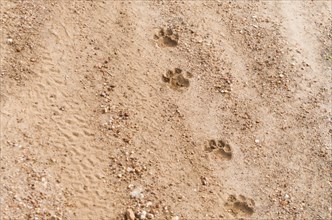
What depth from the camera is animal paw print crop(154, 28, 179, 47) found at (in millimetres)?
6770

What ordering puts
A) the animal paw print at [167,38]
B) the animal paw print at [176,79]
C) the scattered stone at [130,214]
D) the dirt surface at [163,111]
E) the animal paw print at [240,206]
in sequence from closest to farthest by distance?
the scattered stone at [130,214] → the dirt surface at [163,111] → the animal paw print at [240,206] → the animal paw print at [176,79] → the animal paw print at [167,38]

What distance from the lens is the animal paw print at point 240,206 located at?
18.3ft

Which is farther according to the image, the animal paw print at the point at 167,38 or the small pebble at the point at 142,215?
the animal paw print at the point at 167,38

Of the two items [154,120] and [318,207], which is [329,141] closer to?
[318,207]

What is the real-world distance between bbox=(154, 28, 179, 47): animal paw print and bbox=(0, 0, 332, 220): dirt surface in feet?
0.06

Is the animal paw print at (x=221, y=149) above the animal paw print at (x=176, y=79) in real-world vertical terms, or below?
below

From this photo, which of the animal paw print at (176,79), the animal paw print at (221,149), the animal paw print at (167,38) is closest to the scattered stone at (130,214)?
the animal paw print at (221,149)

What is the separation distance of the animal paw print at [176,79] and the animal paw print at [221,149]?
897 millimetres

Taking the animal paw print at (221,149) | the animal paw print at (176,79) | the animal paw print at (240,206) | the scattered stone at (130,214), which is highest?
the animal paw print at (176,79)

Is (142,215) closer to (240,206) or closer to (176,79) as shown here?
(240,206)

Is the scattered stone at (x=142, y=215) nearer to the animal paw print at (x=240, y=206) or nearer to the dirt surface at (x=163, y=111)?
the dirt surface at (x=163, y=111)

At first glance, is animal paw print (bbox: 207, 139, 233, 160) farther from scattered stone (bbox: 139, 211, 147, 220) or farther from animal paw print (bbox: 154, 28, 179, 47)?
animal paw print (bbox: 154, 28, 179, 47)

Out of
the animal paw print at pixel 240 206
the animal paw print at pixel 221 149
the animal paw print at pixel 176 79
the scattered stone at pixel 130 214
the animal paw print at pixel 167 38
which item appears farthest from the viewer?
the animal paw print at pixel 167 38

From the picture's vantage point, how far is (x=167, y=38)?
6812 mm
